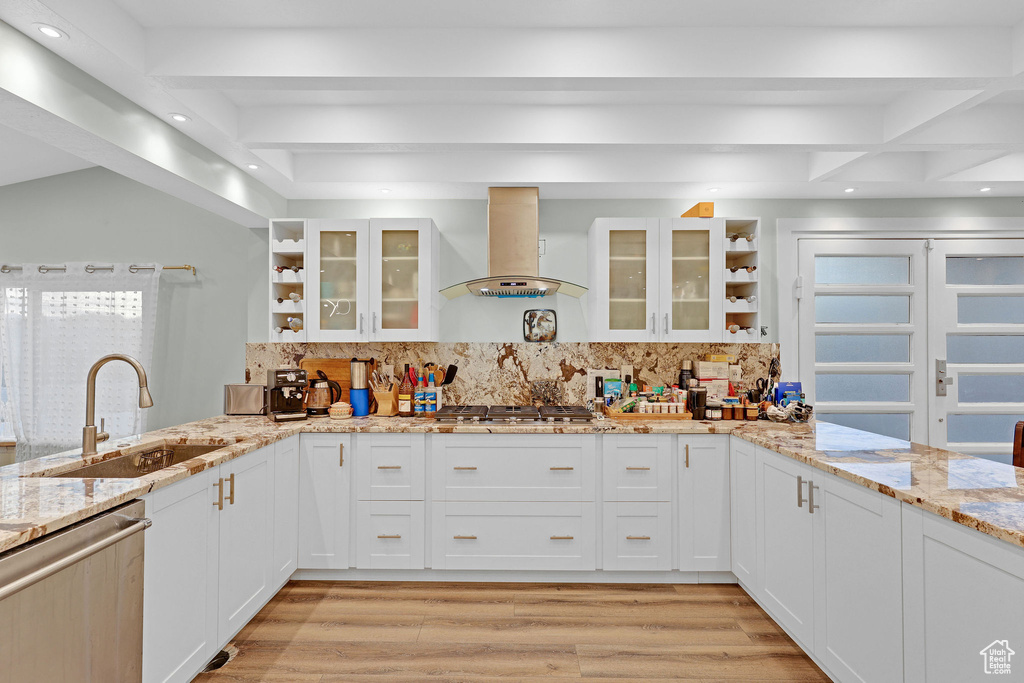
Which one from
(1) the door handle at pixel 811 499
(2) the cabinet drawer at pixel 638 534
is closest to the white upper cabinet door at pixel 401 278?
(2) the cabinet drawer at pixel 638 534

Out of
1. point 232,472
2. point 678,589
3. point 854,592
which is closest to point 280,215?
point 232,472

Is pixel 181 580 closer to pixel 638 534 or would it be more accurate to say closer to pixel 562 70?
pixel 638 534

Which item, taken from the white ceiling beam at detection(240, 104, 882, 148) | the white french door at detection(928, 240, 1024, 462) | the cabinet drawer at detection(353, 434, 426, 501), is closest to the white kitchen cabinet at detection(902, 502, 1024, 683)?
the white ceiling beam at detection(240, 104, 882, 148)

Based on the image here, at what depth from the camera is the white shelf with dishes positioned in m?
3.25

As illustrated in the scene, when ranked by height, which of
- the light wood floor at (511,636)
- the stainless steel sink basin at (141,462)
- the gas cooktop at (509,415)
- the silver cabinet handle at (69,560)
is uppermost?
the gas cooktop at (509,415)

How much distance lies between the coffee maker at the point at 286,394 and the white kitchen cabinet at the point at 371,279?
0.31 m

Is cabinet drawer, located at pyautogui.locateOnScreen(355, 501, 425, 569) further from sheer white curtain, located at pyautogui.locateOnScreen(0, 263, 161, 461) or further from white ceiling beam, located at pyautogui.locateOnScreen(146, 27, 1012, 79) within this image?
white ceiling beam, located at pyautogui.locateOnScreen(146, 27, 1012, 79)

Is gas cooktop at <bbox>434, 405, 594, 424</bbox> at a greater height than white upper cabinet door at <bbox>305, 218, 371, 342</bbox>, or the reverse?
white upper cabinet door at <bbox>305, 218, 371, 342</bbox>

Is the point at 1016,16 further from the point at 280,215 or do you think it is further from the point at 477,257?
the point at 280,215

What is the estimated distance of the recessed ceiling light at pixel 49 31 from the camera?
65.6 inches

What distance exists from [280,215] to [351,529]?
220 cm

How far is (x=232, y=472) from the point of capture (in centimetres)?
213

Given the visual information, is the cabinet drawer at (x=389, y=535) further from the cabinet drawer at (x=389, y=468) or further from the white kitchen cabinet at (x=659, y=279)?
the white kitchen cabinet at (x=659, y=279)

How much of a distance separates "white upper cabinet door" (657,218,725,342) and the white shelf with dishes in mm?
2354
